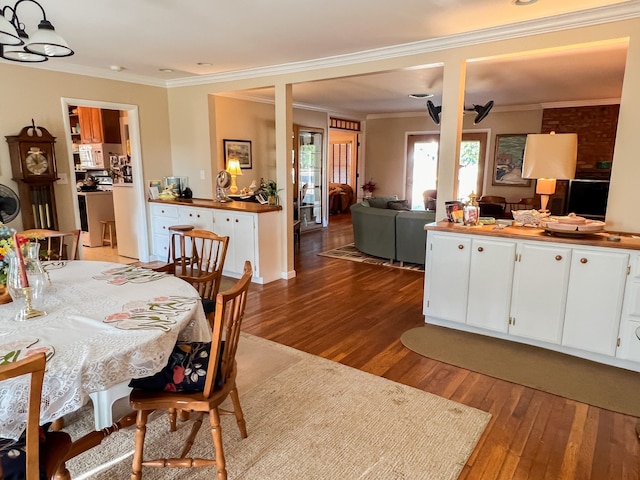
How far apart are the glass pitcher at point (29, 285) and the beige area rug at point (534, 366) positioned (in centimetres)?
243

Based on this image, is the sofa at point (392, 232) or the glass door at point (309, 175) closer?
the sofa at point (392, 232)

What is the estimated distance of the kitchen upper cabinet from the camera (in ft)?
24.2

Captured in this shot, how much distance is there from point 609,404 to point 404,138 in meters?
7.71

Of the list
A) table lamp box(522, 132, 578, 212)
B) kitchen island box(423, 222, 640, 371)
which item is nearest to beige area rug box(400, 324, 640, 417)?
kitchen island box(423, 222, 640, 371)

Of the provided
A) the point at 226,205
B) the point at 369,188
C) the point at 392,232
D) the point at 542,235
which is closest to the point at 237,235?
the point at 226,205

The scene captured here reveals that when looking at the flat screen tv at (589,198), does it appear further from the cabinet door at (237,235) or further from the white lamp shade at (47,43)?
the white lamp shade at (47,43)

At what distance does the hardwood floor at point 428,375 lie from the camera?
6.50 feet

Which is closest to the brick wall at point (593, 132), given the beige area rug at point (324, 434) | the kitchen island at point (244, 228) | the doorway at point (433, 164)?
the doorway at point (433, 164)

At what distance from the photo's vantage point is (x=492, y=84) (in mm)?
5656

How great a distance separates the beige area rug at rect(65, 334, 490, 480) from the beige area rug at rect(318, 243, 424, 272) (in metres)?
3.01

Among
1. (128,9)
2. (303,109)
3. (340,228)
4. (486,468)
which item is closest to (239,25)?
(128,9)

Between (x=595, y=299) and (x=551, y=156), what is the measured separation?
107cm

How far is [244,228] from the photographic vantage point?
4.75m

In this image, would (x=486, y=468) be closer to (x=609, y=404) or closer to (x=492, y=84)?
(x=609, y=404)
